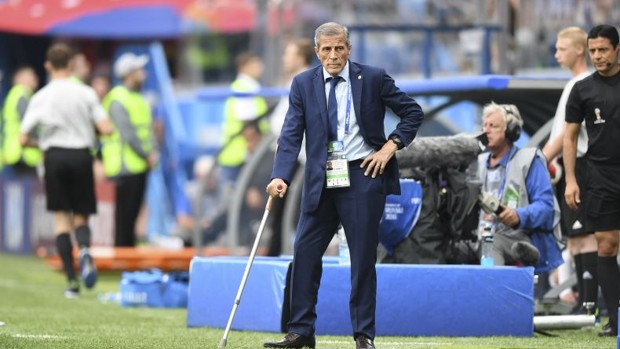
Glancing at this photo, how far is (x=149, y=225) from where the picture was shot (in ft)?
83.5

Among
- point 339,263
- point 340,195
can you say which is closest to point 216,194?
point 339,263

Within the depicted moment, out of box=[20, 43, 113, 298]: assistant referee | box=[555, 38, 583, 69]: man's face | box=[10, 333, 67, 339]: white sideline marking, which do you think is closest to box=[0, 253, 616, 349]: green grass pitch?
box=[10, 333, 67, 339]: white sideline marking

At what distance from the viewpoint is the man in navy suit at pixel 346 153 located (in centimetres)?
A: 970

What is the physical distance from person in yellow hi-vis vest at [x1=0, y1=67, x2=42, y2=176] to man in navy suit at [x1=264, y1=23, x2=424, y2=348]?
582 inches

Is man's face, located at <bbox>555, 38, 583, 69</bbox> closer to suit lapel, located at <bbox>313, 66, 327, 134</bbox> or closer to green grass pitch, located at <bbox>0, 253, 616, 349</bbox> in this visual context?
green grass pitch, located at <bbox>0, 253, 616, 349</bbox>

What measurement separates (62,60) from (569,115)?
6211 mm

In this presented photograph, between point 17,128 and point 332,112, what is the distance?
625 inches

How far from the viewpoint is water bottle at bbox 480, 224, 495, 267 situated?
1162 centimetres

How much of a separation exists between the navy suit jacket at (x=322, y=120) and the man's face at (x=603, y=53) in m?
1.58

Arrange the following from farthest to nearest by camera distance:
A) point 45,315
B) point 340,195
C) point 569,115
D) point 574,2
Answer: point 574,2
point 45,315
point 569,115
point 340,195

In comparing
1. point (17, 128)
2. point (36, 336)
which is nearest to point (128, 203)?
point (17, 128)

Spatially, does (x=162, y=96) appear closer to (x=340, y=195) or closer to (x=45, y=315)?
(x=45, y=315)

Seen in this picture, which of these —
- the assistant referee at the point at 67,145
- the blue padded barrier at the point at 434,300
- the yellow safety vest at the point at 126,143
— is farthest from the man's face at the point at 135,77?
the blue padded barrier at the point at 434,300

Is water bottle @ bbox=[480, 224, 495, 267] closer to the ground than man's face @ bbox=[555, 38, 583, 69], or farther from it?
closer to the ground
